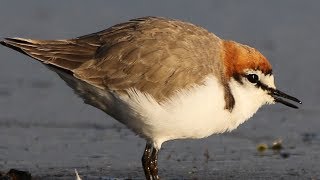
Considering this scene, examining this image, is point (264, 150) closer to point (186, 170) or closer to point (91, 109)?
point (186, 170)

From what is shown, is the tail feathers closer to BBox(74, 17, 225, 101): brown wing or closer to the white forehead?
BBox(74, 17, 225, 101): brown wing

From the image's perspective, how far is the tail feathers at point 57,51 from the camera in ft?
30.8

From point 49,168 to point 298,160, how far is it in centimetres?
266

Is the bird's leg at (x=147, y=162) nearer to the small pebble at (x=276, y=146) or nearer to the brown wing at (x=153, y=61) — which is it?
the brown wing at (x=153, y=61)

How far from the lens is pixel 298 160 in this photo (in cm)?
1060

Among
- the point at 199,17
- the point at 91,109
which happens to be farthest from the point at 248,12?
the point at 91,109

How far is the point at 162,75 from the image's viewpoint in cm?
920

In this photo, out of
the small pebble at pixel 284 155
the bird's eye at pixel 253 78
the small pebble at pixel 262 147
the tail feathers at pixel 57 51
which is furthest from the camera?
the small pebble at pixel 262 147

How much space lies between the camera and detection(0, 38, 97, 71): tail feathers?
9375 mm

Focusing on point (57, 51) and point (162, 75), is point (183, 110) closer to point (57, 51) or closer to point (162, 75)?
point (162, 75)

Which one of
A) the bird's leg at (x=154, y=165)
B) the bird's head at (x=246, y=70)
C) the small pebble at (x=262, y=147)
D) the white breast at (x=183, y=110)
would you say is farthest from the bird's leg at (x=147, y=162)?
the small pebble at (x=262, y=147)

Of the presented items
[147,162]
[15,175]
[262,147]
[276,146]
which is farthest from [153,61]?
[276,146]

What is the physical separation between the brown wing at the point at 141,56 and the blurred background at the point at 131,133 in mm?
1210

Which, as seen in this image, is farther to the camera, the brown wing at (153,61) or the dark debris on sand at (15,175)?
the dark debris on sand at (15,175)
